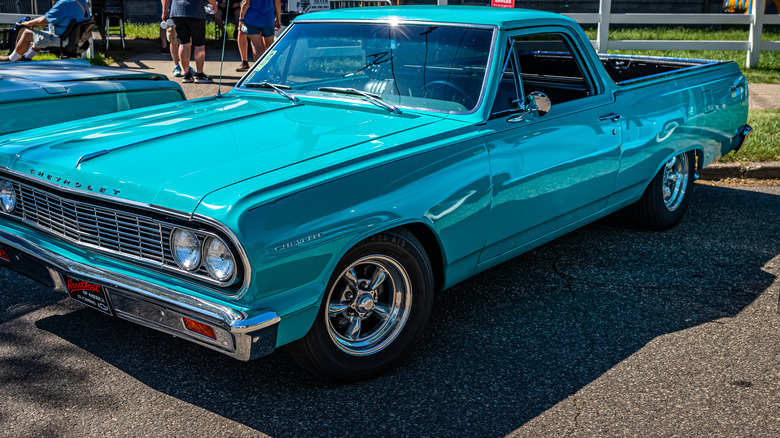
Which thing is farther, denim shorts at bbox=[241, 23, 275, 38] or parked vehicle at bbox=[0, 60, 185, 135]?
denim shorts at bbox=[241, 23, 275, 38]

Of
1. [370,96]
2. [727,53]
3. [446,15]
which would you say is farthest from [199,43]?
[727,53]

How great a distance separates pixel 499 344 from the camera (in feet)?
12.7

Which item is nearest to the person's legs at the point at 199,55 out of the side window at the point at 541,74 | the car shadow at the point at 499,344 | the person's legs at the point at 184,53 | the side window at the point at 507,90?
the person's legs at the point at 184,53

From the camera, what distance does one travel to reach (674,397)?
3361mm

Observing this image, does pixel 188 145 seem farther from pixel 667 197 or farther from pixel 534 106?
pixel 667 197

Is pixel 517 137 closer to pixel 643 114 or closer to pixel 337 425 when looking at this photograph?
pixel 643 114

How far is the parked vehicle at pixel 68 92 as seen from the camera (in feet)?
15.2

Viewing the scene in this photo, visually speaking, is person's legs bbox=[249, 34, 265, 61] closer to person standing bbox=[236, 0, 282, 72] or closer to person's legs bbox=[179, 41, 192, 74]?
person standing bbox=[236, 0, 282, 72]

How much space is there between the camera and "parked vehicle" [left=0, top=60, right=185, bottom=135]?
464cm

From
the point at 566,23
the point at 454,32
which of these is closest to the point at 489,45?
the point at 454,32

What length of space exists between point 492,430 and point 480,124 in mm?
1500

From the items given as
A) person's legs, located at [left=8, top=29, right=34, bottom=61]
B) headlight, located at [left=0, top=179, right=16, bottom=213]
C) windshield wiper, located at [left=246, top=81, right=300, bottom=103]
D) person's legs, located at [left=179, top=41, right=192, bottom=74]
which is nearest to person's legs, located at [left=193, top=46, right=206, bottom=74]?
person's legs, located at [left=179, top=41, right=192, bottom=74]

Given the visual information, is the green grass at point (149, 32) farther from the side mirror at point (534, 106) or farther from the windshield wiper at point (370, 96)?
the side mirror at point (534, 106)

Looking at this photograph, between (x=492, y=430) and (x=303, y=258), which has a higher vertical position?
(x=303, y=258)
